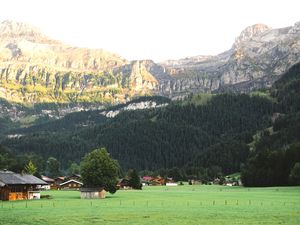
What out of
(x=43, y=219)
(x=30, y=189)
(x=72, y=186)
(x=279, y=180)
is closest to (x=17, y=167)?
(x=72, y=186)

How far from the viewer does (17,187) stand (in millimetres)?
107875

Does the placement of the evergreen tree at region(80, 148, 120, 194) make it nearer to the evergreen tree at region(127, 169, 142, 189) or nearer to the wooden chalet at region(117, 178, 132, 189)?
the evergreen tree at region(127, 169, 142, 189)

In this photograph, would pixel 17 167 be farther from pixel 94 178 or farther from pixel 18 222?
pixel 18 222

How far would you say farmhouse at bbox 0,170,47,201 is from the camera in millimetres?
102688

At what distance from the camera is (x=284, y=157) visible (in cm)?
15762

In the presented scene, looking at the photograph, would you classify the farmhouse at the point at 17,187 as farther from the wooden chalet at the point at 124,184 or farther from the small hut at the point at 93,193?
the wooden chalet at the point at 124,184

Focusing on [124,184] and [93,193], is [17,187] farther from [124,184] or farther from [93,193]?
[124,184]

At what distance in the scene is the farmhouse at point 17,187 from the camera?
103 meters

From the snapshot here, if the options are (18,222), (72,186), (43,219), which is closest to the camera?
(18,222)

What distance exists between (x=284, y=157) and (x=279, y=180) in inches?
306

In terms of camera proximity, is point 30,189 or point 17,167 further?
point 17,167

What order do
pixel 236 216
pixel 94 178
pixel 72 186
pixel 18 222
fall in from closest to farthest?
pixel 18 222
pixel 236 216
pixel 94 178
pixel 72 186

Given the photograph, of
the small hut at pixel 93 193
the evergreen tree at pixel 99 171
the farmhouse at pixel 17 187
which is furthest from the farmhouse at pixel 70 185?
the small hut at pixel 93 193

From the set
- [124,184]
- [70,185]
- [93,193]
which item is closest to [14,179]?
[93,193]
